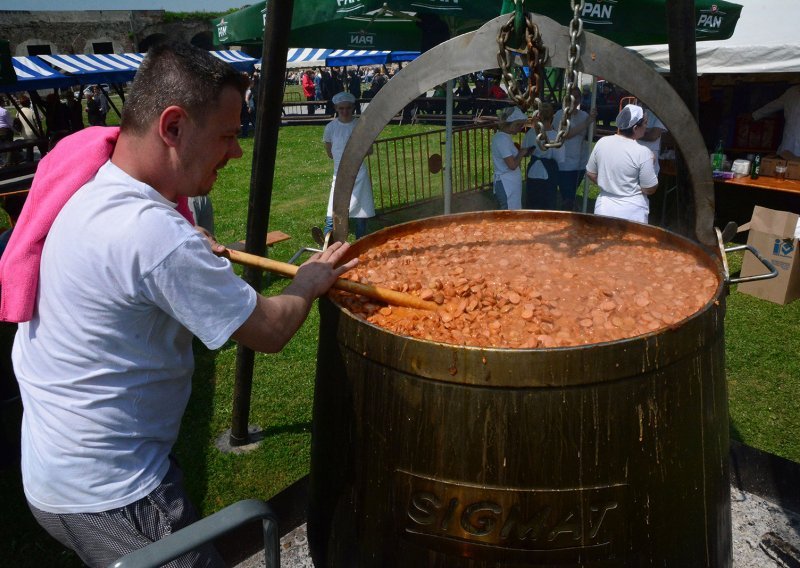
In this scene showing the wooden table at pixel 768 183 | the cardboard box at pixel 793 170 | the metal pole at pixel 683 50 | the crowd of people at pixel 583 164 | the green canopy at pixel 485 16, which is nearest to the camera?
the metal pole at pixel 683 50

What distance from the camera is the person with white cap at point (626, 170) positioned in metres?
6.44

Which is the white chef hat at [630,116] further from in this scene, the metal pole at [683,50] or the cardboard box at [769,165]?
the metal pole at [683,50]

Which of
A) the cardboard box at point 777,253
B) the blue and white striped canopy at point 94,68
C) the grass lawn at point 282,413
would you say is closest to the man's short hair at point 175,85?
the grass lawn at point 282,413

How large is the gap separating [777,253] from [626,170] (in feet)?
6.32

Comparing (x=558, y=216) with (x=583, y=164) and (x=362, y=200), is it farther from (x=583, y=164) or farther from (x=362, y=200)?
(x=583, y=164)

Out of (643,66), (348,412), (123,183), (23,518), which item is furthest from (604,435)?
(23,518)

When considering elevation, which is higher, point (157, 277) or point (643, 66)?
point (643, 66)

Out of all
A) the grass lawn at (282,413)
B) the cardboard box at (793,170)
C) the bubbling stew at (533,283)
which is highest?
the bubbling stew at (533,283)

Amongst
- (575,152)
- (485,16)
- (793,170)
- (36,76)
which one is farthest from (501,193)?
(36,76)

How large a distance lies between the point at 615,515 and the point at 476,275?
1.05m

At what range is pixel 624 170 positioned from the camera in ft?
21.3

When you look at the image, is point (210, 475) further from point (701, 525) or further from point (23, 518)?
point (701, 525)

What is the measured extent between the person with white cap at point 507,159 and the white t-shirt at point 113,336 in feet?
23.3

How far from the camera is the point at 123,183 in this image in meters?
1.71
